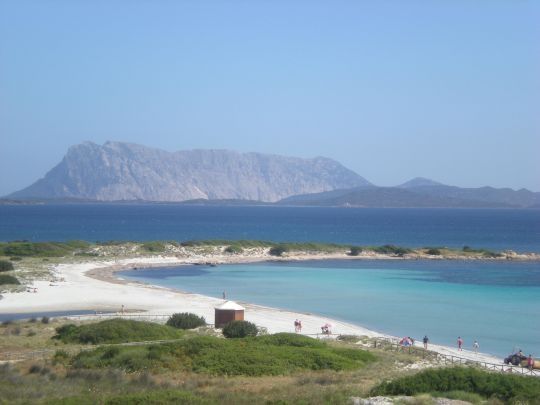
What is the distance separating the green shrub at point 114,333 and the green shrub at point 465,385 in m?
12.3

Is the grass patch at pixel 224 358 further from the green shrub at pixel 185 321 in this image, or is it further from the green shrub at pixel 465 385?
the green shrub at pixel 185 321

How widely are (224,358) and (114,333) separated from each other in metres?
6.85

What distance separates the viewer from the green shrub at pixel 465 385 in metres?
16.2

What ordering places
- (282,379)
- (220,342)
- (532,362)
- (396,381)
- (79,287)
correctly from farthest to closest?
(79,287) → (532,362) → (220,342) → (282,379) → (396,381)

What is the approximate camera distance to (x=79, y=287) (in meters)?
47.7

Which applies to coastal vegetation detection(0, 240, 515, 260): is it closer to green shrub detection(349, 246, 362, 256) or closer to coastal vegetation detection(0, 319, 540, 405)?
green shrub detection(349, 246, 362, 256)

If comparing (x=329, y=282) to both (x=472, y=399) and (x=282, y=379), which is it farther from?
(x=472, y=399)

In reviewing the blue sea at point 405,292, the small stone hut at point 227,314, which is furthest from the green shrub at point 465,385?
the small stone hut at point 227,314

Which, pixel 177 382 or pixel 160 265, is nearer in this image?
pixel 177 382

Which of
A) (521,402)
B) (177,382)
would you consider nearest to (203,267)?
(177,382)

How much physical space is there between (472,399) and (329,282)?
133 feet

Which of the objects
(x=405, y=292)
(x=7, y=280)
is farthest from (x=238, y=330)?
(x=405, y=292)

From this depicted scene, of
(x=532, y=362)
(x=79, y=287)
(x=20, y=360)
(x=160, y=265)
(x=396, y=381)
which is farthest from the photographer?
(x=160, y=265)

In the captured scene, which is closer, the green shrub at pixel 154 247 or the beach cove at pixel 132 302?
the beach cove at pixel 132 302
